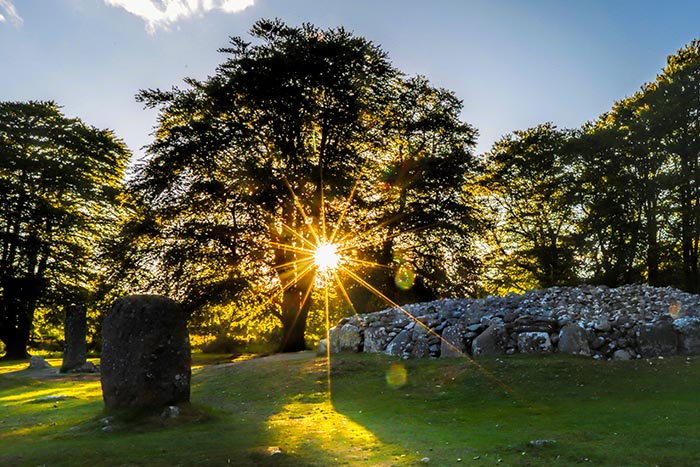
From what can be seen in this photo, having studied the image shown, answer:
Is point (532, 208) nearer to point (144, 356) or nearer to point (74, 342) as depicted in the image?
point (74, 342)

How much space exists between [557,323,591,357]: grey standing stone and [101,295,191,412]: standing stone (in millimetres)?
12315

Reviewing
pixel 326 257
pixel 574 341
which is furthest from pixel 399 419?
pixel 326 257

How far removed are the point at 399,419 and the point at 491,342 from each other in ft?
24.2

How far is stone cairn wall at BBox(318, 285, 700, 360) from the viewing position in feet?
60.5

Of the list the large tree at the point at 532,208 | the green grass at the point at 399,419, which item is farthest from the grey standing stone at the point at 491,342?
the large tree at the point at 532,208

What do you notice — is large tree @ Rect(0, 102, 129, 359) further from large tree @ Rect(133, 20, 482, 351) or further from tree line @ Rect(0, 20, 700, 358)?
large tree @ Rect(133, 20, 482, 351)

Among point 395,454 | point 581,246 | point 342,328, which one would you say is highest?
point 581,246

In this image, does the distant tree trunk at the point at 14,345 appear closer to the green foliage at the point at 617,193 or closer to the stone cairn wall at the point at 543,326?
the stone cairn wall at the point at 543,326

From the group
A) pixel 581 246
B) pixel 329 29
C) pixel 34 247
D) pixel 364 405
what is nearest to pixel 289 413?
pixel 364 405

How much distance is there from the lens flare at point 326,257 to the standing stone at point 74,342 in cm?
1340

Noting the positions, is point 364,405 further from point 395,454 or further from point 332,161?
point 332,161

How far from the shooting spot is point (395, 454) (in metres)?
9.27

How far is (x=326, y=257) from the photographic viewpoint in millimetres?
32156

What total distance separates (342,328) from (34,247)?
2863cm
